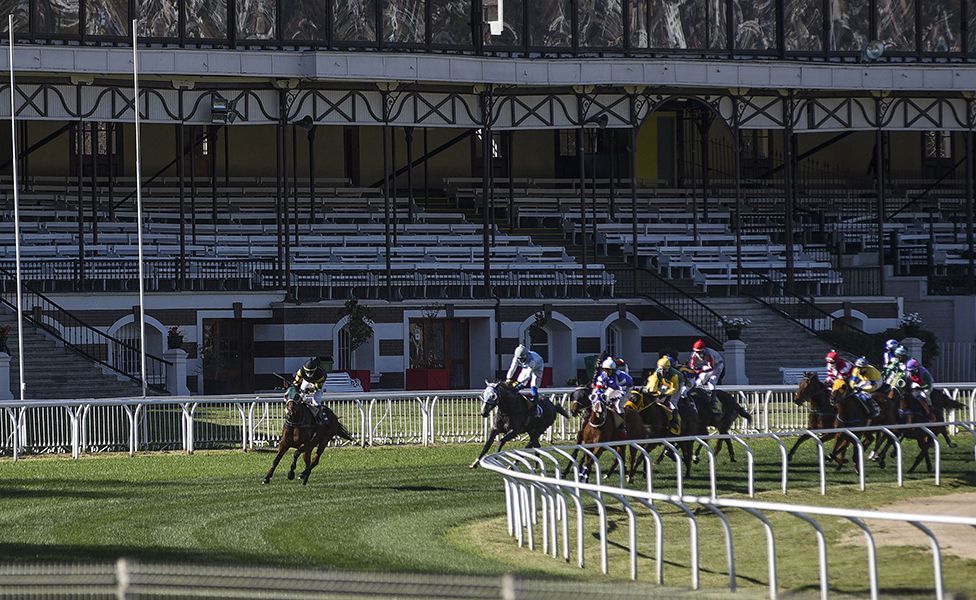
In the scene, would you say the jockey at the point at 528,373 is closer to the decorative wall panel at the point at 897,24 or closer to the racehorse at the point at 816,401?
the racehorse at the point at 816,401

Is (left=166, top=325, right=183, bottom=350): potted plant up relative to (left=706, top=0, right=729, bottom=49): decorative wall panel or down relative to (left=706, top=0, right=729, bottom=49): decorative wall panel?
down

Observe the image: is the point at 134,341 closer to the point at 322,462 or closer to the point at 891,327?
the point at 322,462

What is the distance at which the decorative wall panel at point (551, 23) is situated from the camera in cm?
4306

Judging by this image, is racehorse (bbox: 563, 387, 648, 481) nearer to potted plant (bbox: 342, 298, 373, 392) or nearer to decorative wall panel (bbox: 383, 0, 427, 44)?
potted plant (bbox: 342, 298, 373, 392)

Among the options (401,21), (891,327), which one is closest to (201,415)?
(401,21)

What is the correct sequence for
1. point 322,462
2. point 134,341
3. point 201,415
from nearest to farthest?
1. point 322,462
2. point 201,415
3. point 134,341

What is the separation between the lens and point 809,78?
43.3 meters

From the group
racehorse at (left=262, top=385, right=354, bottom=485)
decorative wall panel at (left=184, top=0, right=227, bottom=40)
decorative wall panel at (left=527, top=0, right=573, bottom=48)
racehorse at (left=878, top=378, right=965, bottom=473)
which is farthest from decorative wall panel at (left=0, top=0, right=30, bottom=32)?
racehorse at (left=878, top=378, right=965, bottom=473)

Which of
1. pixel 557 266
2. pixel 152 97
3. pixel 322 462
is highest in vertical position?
pixel 152 97

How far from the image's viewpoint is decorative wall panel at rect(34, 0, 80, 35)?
39219 mm

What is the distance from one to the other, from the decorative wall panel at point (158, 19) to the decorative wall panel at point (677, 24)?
40.9 ft

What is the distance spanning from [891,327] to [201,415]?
20970mm

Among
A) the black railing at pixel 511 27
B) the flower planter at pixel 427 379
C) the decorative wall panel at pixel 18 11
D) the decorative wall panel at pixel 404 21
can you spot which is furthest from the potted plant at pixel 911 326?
the decorative wall panel at pixel 18 11

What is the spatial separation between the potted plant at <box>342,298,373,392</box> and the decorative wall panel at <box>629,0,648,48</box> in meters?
10.7
